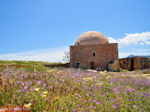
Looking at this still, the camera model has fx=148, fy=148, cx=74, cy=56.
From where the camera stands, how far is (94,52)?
84.5ft

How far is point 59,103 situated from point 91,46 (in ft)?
76.0

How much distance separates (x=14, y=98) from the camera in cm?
304

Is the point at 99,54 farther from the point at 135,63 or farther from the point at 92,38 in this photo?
the point at 135,63

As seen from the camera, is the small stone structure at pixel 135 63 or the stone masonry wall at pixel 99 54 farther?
the small stone structure at pixel 135 63

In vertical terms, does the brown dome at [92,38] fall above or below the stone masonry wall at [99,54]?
above

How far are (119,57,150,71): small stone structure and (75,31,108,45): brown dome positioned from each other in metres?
5.67

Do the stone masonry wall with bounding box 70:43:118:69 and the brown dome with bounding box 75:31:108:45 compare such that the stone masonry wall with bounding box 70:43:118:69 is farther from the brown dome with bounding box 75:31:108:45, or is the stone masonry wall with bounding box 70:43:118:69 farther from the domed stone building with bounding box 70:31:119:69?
the brown dome with bounding box 75:31:108:45

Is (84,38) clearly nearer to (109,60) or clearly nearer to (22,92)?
(109,60)

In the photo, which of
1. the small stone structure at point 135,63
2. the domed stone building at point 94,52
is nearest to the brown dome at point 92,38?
the domed stone building at point 94,52

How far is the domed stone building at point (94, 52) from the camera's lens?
25.4 metres

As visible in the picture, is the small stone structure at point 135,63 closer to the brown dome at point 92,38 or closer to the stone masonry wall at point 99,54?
the stone masonry wall at point 99,54

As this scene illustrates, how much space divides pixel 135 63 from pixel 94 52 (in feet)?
24.9

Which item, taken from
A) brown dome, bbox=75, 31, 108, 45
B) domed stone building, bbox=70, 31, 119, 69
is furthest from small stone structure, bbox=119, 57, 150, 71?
brown dome, bbox=75, 31, 108, 45

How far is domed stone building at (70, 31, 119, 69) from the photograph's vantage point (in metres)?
25.4
